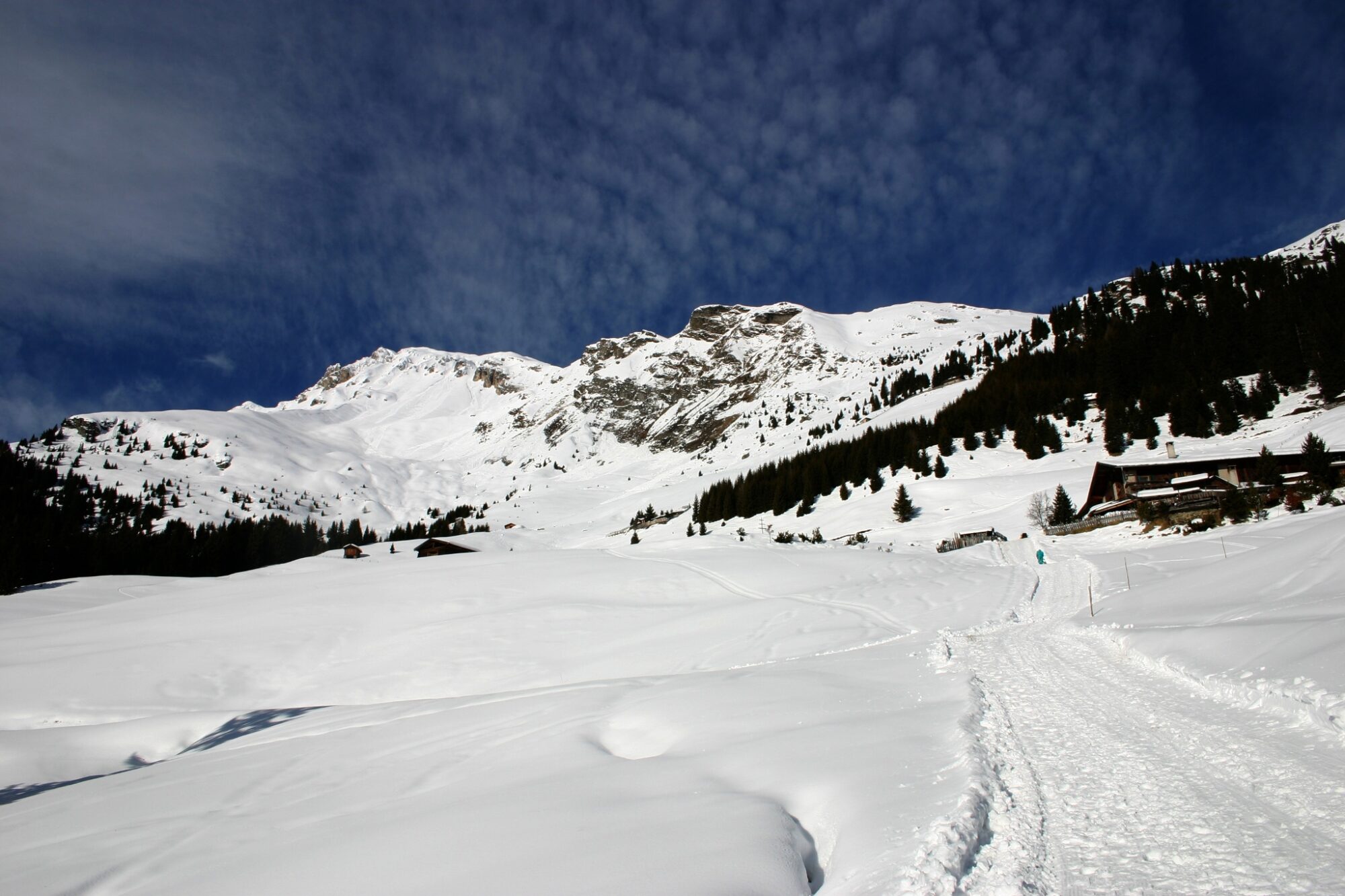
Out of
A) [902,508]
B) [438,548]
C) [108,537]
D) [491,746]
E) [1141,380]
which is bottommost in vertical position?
[491,746]

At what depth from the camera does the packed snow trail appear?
9.88ft

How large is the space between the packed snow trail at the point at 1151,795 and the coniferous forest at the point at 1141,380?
62.1 meters

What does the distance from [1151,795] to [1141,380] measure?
89214mm

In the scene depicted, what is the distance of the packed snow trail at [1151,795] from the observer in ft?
9.88

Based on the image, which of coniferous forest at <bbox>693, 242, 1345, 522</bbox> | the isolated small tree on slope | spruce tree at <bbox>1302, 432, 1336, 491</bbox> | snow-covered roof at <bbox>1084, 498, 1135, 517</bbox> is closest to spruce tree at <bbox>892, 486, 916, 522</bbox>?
the isolated small tree on slope

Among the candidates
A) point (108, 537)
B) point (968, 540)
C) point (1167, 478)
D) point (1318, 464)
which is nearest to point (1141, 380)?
point (1167, 478)

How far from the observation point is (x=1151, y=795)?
400 cm

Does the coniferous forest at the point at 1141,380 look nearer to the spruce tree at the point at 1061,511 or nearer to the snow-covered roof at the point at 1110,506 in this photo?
the snow-covered roof at the point at 1110,506

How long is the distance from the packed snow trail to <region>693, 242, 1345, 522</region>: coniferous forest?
204 feet

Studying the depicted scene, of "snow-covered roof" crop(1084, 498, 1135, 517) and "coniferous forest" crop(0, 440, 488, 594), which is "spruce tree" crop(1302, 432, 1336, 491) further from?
"coniferous forest" crop(0, 440, 488, 594)

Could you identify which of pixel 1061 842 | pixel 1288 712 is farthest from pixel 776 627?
pixel 1061 842

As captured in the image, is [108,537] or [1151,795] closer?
[1151,795]

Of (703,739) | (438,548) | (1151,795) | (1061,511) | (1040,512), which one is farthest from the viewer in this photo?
(438,548)

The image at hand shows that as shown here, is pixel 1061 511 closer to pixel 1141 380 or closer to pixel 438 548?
pixel 1141 380
